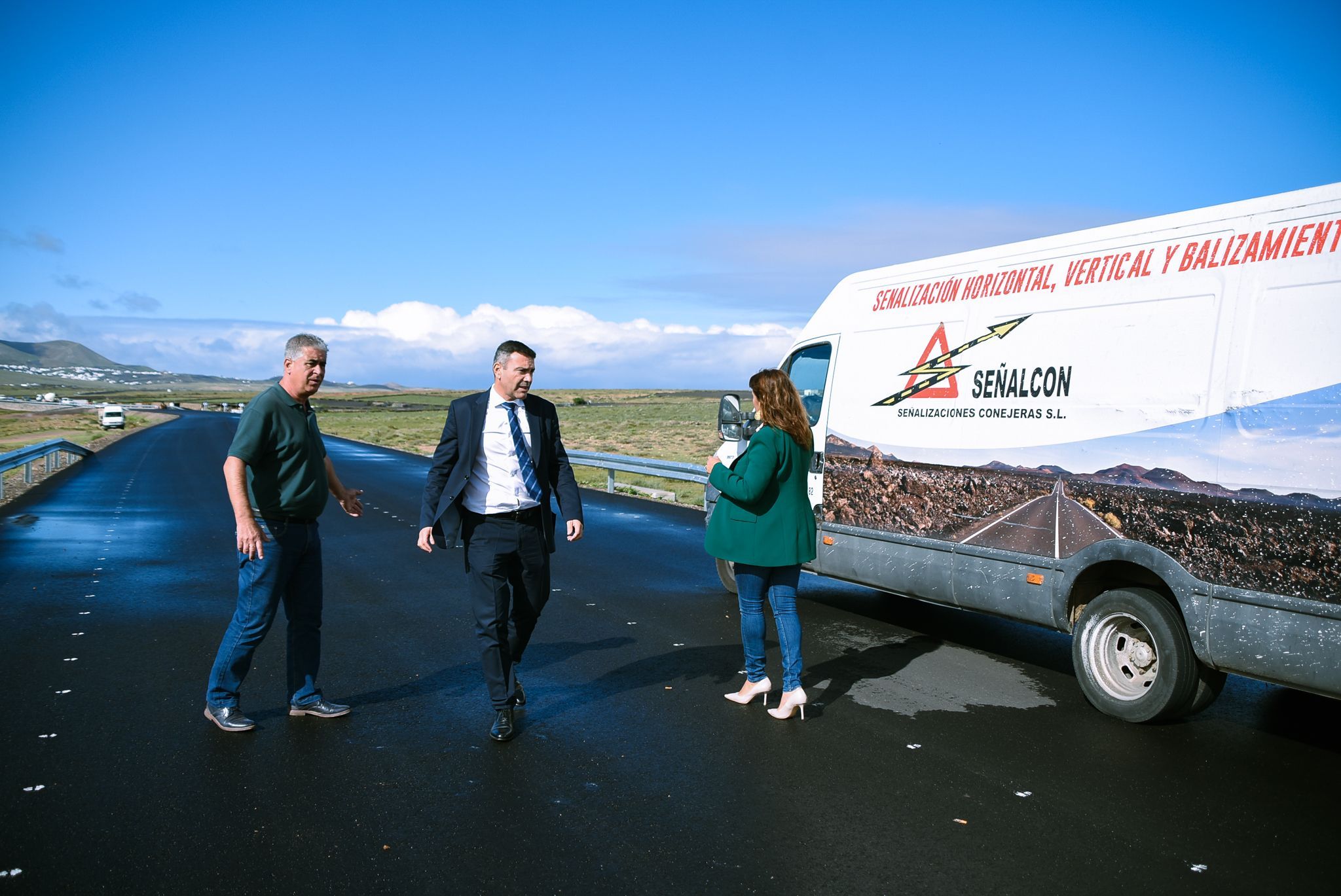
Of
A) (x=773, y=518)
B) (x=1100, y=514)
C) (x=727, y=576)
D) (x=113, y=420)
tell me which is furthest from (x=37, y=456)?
(x=113, y=420)

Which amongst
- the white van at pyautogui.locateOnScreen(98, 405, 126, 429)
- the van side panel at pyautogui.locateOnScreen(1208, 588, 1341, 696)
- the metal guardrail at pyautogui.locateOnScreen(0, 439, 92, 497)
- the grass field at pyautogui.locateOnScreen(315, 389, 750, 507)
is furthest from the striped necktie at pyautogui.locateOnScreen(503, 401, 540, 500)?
the white van at pyautogui.locateOnScreen(98, 405, 126, 429)

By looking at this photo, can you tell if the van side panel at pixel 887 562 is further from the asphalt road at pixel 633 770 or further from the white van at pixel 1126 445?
the asphalt road at pixel 633 770

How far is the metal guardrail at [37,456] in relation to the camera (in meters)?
16.5

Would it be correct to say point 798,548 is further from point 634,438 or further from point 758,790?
point 634,438

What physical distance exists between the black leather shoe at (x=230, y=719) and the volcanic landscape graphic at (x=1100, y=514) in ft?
14.1

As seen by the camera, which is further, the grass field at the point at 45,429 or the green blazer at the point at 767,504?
the grass field at the point at 45,429

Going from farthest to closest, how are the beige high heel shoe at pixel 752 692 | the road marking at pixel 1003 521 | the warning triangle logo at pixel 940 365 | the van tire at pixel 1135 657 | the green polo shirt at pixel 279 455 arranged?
the warning triangle logo at pixel 940 365, the road marking at pixel 1003 521, the beige high heel shoe at pixel 752 692, the van tire at pixel 1135 657, the green polo shirt at pixel 279 455

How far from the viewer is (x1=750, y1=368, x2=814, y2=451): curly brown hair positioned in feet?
17.3

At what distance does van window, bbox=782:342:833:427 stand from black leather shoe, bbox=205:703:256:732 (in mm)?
4545

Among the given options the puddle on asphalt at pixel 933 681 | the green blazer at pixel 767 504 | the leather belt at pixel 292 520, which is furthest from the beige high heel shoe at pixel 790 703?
the leather belt at pixel 292 520

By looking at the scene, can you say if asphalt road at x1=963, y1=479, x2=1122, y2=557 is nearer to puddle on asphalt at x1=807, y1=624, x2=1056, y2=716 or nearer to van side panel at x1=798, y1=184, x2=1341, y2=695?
van side panel at x1=798, y1=184, x2=1341, y2=695

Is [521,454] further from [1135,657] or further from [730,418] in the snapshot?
[1135,657]

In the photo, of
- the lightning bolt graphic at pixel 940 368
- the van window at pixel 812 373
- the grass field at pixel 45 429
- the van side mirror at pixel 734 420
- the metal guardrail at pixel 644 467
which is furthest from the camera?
the grass field at pixel 45 429

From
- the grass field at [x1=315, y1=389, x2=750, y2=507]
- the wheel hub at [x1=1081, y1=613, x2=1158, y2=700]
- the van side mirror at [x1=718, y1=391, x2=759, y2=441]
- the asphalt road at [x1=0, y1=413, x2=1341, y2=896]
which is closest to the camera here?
the asphalt road at [x1=0, y1=413, x2=1341, y2=896]
